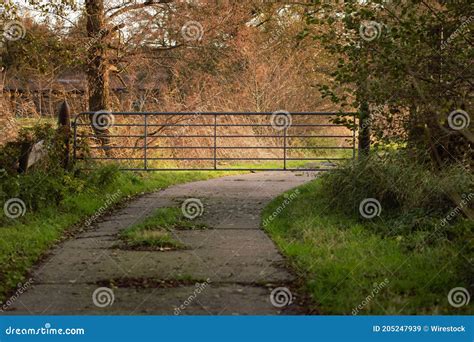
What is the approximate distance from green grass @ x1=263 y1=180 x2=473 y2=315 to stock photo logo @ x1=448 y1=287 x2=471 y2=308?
60 mm

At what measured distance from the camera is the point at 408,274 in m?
6.30

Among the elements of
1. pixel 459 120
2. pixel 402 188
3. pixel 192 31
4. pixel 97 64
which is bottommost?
pixel 402 188

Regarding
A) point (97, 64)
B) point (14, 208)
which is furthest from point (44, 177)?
point (97, 64)

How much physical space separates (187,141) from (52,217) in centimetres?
807

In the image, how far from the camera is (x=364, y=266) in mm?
6543

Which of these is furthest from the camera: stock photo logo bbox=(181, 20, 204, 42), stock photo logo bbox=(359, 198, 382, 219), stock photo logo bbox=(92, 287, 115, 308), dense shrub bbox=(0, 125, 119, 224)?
stock photo logo bbox=(181, 20, 204, 42)

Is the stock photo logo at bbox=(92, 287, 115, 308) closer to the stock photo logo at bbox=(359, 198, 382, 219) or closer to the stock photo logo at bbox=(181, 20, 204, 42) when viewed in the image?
the stock photo logo at bbox=(359, 198, 382, 219)

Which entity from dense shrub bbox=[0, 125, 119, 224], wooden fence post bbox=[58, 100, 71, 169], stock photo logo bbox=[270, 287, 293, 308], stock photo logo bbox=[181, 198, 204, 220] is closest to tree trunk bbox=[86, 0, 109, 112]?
wooden fence post bbox=[58, 100, 71, 169]

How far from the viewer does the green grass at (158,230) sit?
7867mm

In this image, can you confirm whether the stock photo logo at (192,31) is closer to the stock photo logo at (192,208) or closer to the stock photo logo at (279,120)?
the stock photo logo at (279,120)

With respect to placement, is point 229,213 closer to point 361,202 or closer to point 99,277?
point 361,202

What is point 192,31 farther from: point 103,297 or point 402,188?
point 103,297

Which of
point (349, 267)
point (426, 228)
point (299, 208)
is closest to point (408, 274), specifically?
point (349, 267)

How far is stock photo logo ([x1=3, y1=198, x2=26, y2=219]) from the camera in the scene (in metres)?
9.03
